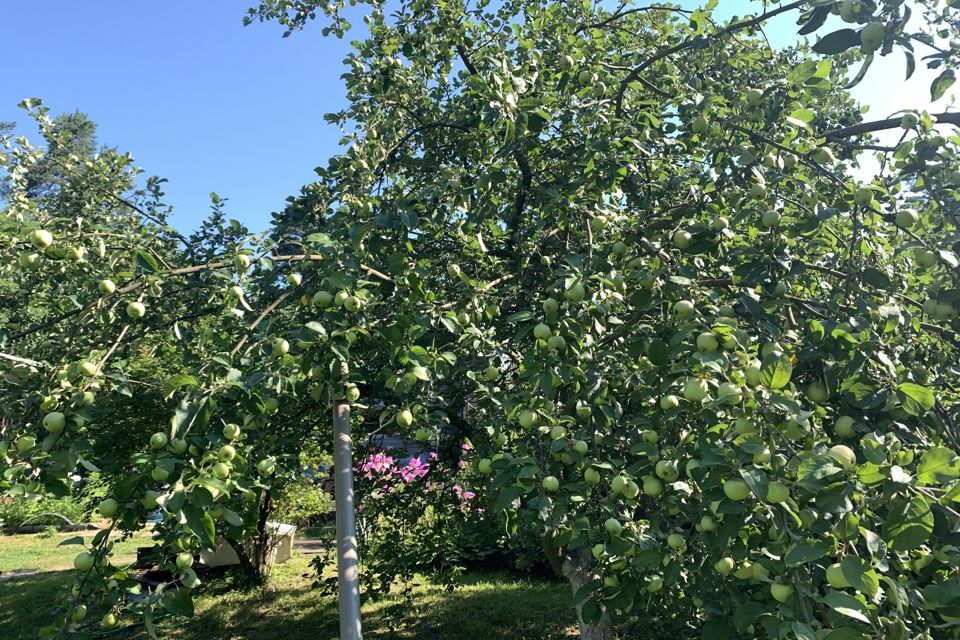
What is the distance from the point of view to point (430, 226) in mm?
2848

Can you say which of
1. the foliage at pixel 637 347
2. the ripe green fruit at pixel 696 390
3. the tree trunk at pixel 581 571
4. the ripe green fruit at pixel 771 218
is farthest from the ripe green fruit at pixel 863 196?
the tree trunk at pixel 581 571

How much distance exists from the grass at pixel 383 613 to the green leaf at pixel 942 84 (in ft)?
14.0

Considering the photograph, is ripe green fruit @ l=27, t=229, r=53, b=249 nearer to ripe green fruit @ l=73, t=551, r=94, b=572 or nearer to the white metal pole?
ripe green fruit @ l=73, t=551, r=94, b=572

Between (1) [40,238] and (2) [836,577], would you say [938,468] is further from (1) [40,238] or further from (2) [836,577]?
(1) [40,238]

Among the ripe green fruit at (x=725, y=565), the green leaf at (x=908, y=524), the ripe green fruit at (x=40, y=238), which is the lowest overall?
the ripe green fruit at (x=725, y=565)

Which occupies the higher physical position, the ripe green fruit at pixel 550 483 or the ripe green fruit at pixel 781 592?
the ripe green fruit at pixel 550 483

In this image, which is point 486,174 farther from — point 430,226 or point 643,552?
point 643,552

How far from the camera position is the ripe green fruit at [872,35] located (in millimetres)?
1624

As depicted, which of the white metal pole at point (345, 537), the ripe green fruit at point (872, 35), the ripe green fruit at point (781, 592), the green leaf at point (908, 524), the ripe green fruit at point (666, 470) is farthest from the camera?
the white metal pole at point (345, 537)

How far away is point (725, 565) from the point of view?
5.93 feet

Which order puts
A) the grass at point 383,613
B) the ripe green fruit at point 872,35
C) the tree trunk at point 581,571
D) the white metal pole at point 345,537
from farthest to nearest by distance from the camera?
1. the grass at point 383,613
2. the tree trunk at point 581,571
3. the white metal pole at point 345,537
4. the ripe green fruit at point 872,35

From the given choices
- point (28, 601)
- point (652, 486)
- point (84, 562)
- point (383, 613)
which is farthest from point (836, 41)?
point (28, 601)

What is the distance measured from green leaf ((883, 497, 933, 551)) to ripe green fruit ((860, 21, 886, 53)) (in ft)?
4.11

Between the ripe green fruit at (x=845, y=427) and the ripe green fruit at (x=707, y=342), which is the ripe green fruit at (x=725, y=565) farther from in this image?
the ripe green fruit at (x=707, y=342)
